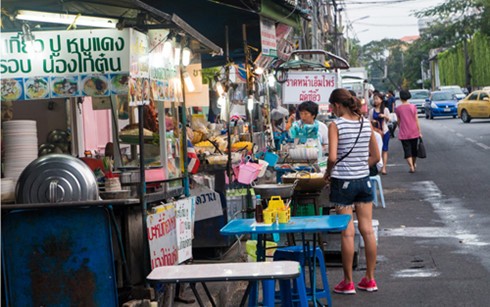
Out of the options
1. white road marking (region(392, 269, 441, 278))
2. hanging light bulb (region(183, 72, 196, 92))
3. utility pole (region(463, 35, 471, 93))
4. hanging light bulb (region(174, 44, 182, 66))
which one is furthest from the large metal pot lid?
utility pole (region(463, 35, 471, 93))

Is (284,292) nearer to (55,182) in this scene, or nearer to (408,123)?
(55,182)

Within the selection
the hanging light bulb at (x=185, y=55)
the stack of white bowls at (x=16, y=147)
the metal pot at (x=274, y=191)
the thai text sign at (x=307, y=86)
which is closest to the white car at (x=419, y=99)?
the thai text sign at (x=307, y=86)

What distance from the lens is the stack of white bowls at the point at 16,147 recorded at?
7.07m

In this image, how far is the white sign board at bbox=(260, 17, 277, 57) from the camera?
39.6 ft

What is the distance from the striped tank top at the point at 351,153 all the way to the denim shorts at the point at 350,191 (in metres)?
0.05

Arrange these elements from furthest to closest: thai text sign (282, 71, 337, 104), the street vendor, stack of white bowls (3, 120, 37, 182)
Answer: thai text sign (282, 71, 337, 104) → the street vendor → stack of white bowls (3, 120, 37, 182)

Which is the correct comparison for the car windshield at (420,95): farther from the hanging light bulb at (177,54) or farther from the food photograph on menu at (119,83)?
the food photograph on menu at (119,83)

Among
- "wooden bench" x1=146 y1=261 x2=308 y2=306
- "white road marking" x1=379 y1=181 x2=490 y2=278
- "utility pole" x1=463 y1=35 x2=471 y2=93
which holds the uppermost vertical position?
"utility pole" x1=463 y1=35 x2=471 y2=93

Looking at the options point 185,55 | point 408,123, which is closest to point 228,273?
point 185,55

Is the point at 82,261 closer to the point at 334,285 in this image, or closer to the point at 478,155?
the point at 334,285

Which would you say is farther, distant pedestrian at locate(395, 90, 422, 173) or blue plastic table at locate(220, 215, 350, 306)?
distant pedestrian at locate(395, 90, 422, 173)

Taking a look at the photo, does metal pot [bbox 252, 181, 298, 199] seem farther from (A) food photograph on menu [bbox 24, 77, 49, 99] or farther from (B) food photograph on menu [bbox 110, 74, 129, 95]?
(A) food photograph on menu [bbox 24, 77, 49, 99]

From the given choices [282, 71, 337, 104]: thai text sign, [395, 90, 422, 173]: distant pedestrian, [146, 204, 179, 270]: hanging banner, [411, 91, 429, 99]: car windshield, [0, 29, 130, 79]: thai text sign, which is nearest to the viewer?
[0, 29, 130, 79]: thai text sign

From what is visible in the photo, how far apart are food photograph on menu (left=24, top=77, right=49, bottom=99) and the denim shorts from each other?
3.07m
